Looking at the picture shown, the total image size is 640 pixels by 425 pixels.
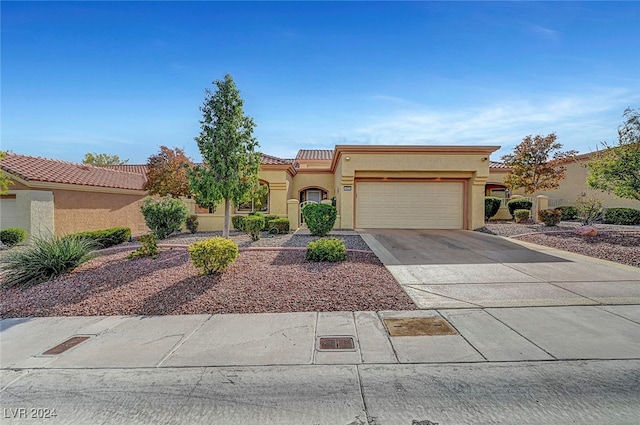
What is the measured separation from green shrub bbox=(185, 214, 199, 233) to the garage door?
26.1ft

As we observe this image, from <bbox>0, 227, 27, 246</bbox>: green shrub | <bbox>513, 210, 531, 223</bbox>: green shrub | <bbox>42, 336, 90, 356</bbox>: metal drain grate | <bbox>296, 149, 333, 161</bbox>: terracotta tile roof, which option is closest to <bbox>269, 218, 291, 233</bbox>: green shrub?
<bbox>42, 336, 90, 356</bbox>: metal drain grate

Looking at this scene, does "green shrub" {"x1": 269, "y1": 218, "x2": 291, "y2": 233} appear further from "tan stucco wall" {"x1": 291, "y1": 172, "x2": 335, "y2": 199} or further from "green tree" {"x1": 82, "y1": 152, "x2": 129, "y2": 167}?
"green tree" {"x1": 82, "y1": 152, "x2": 129, "y2": 167}

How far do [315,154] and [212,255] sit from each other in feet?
82.6

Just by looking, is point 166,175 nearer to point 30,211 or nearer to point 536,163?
point 30,211

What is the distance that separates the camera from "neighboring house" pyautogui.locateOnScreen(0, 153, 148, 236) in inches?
520

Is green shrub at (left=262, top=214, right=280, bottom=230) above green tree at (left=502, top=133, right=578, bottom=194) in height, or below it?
below

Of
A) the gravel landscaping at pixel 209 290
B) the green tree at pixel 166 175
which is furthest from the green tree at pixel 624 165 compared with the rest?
the green tree at pixel 166 175

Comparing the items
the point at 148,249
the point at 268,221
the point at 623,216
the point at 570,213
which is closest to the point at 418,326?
the point at 148,249

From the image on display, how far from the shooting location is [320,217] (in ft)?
38.1

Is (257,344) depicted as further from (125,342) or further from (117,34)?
(117,34)

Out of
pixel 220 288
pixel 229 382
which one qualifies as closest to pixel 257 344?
pixel 229 382

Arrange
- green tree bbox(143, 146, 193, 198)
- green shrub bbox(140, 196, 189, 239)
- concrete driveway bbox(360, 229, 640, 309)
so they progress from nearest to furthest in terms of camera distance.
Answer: concrete driveway bbox(360, 229, 640, 309), green shrub bbox(140, 196, 189, 239), green tree bbox(143, 146, 193, 198)

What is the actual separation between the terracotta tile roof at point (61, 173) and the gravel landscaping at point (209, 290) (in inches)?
351

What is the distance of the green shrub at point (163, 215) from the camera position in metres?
12.2
